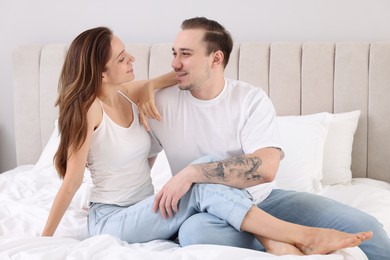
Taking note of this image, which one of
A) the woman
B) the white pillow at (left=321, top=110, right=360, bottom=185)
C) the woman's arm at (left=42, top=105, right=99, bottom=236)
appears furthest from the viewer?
the white pillow at (left=321, top=110, right=360, bottom=185)

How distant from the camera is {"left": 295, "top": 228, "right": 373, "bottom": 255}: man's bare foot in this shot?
177 centimetres

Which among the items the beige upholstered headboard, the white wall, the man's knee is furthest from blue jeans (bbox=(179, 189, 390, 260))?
the white wall

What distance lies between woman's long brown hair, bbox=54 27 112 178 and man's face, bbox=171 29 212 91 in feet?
0.92

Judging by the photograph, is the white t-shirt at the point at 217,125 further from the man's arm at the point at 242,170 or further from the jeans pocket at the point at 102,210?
the jeans pocket at the point at 102,210

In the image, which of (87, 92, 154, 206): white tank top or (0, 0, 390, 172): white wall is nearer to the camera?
(87, 92, 154, 206): white tank top

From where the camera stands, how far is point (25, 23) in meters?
3.66

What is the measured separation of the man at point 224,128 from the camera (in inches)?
81.2

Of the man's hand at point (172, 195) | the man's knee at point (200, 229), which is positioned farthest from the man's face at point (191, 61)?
the man's knee at point (200, 229)

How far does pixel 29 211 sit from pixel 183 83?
74 centimetres

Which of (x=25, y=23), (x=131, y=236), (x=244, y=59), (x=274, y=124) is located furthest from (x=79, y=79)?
(x=25, y=23)

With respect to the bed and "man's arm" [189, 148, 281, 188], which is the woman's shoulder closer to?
"man's arm" [189, 148, 281, 188]

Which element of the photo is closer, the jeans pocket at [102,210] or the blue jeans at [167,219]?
the blue jeans at [167,219]

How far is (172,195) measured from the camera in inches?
75.5

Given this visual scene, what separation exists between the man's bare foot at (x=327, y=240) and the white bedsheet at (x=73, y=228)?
0.03 metres
